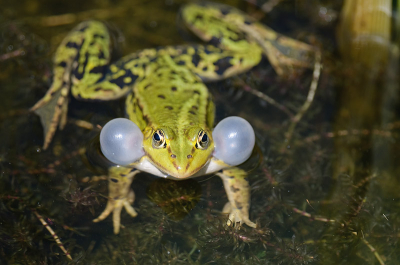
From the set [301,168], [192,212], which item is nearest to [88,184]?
[192,212]

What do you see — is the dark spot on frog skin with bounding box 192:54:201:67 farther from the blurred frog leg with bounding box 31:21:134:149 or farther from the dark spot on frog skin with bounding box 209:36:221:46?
the blurred frog leg with bounding box 31:21:134:149

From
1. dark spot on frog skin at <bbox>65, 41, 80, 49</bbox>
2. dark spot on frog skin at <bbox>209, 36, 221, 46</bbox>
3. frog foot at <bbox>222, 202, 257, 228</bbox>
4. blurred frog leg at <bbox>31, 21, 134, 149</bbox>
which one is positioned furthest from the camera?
dark spot on frog skin at <bbox>209, 36, 221, 46</bbox>

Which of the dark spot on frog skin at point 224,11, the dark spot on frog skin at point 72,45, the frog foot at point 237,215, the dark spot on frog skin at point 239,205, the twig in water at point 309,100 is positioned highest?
the dark spot on frog skin at point 224,11

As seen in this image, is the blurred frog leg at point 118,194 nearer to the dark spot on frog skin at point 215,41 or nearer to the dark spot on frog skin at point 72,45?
the dark spot on frog skin at point 72,45

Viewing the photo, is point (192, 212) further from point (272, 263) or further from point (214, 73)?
point (214, 73)

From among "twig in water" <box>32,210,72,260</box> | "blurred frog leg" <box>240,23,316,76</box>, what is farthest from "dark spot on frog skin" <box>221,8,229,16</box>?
"twig in water" <box>32,210,72,260</box>

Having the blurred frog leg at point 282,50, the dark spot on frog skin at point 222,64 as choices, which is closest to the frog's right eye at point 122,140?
the dark spot on frog skin at point 222,64
